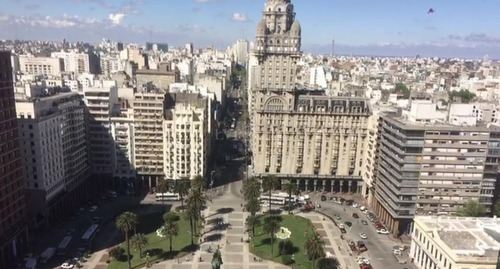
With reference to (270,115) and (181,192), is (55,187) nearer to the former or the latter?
(181,192)

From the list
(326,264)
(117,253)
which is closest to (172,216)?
(117,253)

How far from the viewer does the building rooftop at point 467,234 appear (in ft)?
299

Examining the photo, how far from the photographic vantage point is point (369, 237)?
133m

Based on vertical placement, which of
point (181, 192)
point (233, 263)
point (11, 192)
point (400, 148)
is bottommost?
point (233, 263)

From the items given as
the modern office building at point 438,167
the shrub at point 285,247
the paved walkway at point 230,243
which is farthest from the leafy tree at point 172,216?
the modern office building at point 438,167

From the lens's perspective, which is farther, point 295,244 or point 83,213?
point 83,213

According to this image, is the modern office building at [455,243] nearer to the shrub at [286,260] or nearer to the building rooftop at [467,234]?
the building rooftop at [467,234]

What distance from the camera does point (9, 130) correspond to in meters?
108

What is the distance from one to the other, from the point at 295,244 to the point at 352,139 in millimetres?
60147

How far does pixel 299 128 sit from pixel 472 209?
228 feet

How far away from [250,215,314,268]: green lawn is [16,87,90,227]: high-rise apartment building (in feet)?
226

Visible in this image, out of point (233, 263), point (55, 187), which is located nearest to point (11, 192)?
point (55, 187)

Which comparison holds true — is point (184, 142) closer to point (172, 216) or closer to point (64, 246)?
point (172, 216)

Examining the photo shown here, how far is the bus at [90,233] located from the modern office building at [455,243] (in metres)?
97.8
